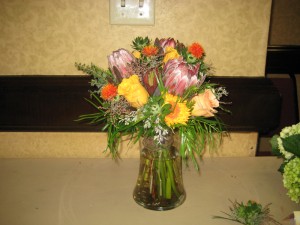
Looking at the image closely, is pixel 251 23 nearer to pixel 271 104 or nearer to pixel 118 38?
pixel 271 104

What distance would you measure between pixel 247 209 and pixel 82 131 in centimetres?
67

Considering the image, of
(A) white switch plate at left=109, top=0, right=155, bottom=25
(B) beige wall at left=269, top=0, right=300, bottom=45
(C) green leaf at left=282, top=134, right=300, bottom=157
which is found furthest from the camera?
(B) beige wall at left=269, top=0, right=300, bottom=45

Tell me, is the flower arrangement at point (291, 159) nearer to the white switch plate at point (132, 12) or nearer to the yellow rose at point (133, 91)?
the yellow rose at point (133, 91)

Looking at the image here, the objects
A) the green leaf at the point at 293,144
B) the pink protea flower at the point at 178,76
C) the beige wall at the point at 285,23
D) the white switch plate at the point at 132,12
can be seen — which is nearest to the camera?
the pink protea flower at the point at 178,76

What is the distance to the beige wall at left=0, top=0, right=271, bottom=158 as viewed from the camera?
1165 mm

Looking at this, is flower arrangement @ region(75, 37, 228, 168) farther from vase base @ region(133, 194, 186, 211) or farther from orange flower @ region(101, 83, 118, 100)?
vase base @ region(133, 194, 186, 211)

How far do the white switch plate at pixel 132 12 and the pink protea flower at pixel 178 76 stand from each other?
414 millimetres

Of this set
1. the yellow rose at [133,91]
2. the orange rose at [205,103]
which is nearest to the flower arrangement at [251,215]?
the orange rose at [205,103]

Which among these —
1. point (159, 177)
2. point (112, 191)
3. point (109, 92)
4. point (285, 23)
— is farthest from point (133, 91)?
point (285, 23)

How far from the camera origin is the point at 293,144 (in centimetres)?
90

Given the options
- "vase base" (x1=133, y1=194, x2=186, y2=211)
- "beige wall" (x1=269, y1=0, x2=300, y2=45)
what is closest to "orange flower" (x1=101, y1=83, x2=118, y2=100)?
"vase base" (x1=133, y1=194, x2=186, y2=211)

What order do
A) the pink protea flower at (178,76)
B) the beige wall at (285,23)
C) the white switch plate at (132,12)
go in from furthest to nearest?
the beige wall at (285,23)
the white switch plate at (132,12)
the pink protea flower at (178,76)

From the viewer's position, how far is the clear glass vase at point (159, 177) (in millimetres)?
950

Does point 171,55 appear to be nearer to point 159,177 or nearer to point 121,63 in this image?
point 121,63
